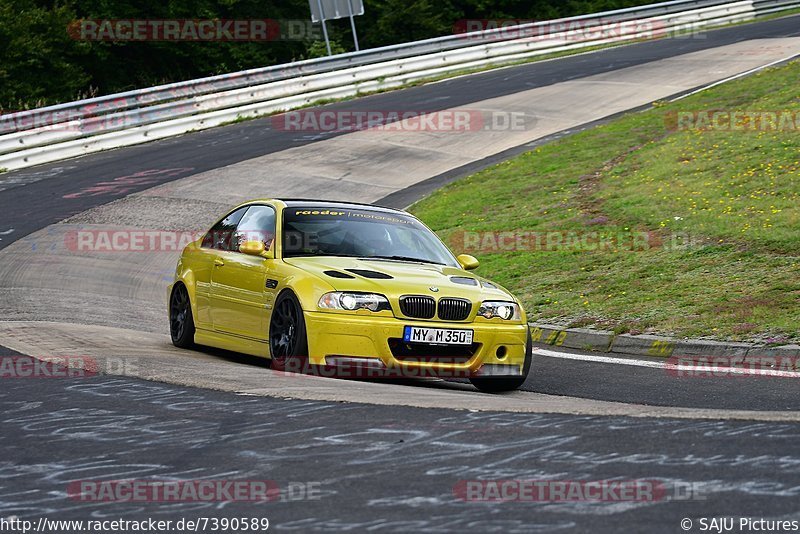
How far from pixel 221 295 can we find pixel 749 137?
11.6 m

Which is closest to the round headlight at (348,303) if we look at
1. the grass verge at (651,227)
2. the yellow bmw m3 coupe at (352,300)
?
the yellow bmw m3 coupe at (352,300)

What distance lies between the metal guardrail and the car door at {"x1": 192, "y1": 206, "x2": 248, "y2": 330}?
14.1m

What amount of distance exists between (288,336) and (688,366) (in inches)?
140

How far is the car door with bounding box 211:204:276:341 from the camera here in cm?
973

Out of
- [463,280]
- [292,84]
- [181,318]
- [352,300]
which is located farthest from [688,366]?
[292,84]

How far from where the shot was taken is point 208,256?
11.0m

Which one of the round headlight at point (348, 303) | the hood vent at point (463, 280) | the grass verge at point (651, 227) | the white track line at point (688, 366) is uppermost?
the round headlight at point (348, 303)

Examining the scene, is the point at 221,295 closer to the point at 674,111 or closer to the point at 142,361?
the point at 142,361

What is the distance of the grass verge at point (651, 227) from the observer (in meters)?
11.9

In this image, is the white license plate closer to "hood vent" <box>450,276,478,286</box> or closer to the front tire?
"hood vent" <box>450,276,478,286</box>

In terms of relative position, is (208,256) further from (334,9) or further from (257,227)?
(334,9)

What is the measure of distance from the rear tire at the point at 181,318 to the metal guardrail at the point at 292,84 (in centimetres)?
1390

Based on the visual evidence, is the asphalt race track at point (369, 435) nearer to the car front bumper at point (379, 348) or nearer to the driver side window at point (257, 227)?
the car front bumper at point (379, 348)

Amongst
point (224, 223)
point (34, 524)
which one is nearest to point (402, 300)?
point (224, 223)
